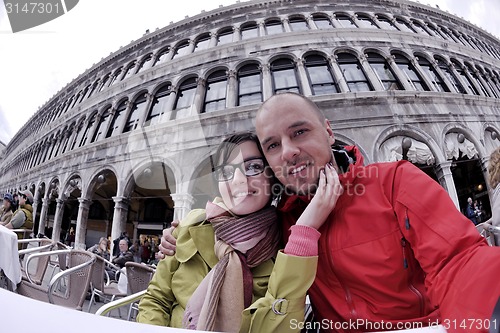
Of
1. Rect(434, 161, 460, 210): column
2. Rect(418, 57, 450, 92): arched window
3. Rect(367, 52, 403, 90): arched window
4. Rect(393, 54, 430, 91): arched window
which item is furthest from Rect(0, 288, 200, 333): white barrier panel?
Rect(418, 57, 450, 92): arched window

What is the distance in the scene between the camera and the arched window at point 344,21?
31.4 ft

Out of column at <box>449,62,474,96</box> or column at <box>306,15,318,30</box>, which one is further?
A: column at <box>306,15,318,30</box>

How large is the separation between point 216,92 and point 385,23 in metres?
8.13

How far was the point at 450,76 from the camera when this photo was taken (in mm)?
8680

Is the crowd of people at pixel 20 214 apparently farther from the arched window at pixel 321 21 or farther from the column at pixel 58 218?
the arched window at pixel 321 21

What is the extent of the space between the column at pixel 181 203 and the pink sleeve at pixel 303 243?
6.40m

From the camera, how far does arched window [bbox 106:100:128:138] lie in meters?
8.93

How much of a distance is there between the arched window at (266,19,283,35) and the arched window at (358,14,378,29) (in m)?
3.33

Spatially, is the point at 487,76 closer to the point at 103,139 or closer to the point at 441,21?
the point at 441,21

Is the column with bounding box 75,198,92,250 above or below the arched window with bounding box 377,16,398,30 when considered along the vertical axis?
below

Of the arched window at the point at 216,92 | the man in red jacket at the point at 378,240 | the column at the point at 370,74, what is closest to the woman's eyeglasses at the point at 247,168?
the man in red jacket at the point at 378,240

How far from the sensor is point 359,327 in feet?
2.84

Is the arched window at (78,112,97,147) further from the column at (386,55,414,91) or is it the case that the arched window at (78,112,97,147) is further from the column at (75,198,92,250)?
the column at (386,55,414,91)

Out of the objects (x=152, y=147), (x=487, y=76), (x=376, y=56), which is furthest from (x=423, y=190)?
(x=487, y=76)
